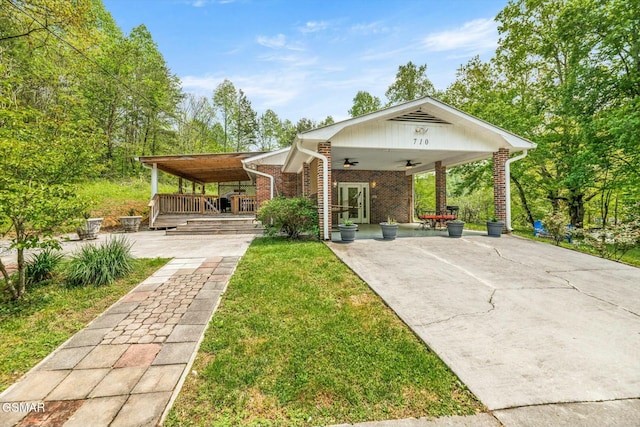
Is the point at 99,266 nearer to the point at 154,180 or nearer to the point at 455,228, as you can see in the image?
the point at 455,228

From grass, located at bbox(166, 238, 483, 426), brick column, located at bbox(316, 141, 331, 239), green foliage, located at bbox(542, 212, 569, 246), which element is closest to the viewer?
grass, located at bbox(166, 238, 483, 426)

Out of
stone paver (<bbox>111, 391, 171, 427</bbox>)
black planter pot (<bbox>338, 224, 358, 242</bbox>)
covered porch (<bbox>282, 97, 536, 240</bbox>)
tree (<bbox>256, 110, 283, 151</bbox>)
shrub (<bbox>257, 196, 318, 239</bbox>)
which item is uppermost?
tree (<bbox>256, 110, 283, 151</bbox>)

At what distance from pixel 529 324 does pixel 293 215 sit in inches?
228

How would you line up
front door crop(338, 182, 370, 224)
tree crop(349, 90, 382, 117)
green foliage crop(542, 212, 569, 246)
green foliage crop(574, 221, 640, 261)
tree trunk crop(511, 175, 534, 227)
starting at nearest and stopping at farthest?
green foliage crop(574, 221, 640, 261), green foliage crop(542, 212, 569, 246), tree trunk crop(511, 175, 534, 227), front door crop(338, 182, 370, 224), tree crop(349, 90, 382, 117)

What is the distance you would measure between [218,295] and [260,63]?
14504mm

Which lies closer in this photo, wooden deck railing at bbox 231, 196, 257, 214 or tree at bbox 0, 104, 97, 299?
tree at bbox 0, 104, 97, 299

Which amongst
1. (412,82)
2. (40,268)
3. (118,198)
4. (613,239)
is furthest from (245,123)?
(613,239)

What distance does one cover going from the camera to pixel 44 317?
3184mm

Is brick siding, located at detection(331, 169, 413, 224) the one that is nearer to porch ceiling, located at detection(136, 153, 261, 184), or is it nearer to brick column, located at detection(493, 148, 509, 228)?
brick column, located at detection(493, 148, 509, 228)

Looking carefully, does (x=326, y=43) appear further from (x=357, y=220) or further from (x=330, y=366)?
(x=330, y=366)

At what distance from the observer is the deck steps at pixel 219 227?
10.5 metres

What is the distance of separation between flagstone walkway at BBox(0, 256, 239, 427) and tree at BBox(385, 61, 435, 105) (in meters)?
21.4

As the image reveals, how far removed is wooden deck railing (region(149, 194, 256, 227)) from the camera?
1256cm


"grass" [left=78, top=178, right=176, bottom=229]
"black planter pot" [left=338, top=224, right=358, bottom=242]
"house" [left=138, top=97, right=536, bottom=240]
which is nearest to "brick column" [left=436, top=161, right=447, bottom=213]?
"house" [left=138, top=97, right=536, bottom=240]
